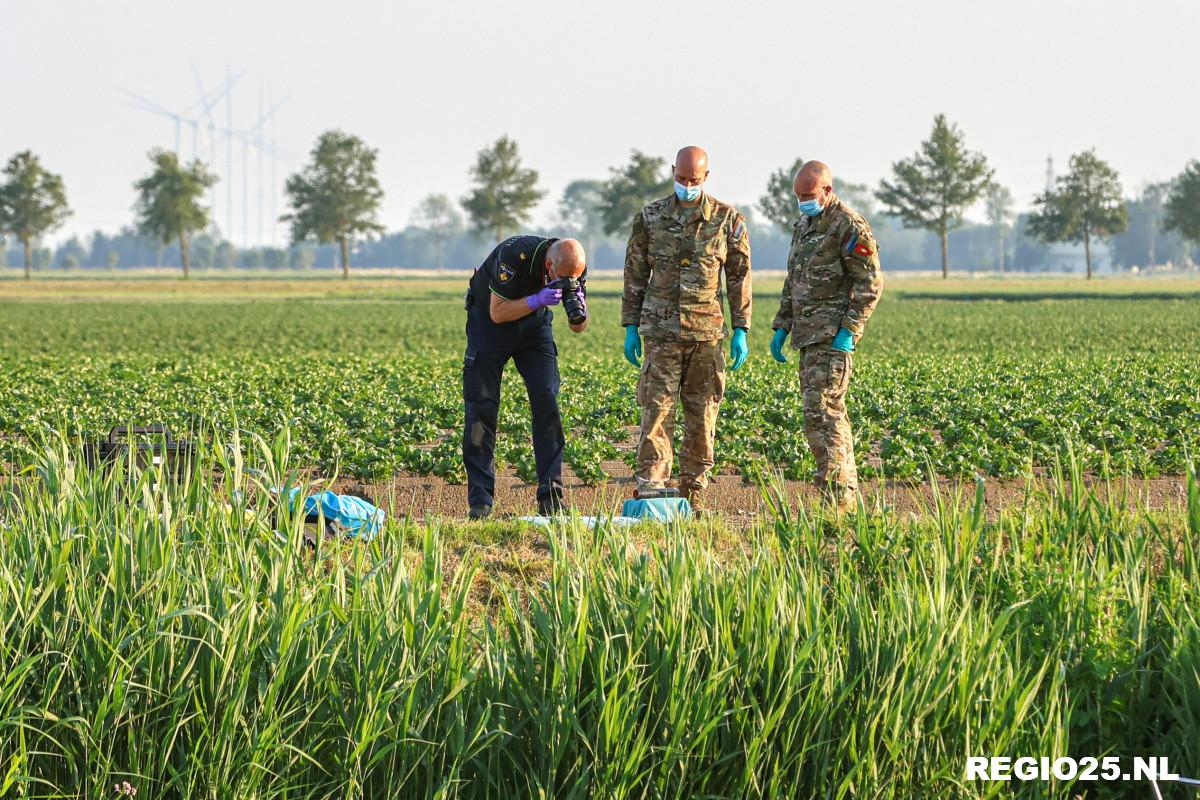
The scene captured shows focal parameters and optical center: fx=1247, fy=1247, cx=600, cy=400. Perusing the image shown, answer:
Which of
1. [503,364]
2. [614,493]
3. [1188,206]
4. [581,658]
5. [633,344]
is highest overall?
[1188,206]

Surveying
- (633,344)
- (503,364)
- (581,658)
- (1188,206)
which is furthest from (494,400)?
(1188,206)

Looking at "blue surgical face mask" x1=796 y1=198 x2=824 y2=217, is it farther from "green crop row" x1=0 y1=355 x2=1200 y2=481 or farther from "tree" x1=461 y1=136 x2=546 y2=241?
"tree" x1=461 y1=136 x2=546 y2=241

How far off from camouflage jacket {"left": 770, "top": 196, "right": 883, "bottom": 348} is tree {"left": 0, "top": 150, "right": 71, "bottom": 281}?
9868 cm

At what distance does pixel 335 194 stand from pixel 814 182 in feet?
315

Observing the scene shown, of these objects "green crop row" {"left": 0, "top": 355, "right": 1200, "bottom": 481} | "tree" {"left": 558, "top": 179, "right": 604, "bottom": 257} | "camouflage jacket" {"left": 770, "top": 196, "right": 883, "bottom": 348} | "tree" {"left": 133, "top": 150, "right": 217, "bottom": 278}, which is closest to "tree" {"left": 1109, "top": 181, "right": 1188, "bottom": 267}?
"tree" {"left": 558, "top": 179, "right": 604, "bottom": 257}

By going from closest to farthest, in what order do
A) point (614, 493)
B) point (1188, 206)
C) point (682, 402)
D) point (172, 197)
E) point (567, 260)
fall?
1. point (567, 260)
2. point (682, 402)
3. point (614, 493)
4. point (1188, 206)
5. point (172, 197)

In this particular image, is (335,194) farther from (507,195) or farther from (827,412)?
(827,412)

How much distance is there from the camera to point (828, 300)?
7.97 meters

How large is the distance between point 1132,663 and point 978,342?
25.3m

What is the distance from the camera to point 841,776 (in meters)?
3.87

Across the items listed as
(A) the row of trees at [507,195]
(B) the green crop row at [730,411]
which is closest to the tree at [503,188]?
(A) the row of trees at [507,195]

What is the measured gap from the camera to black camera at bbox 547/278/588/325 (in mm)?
7338

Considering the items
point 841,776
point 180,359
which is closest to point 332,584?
point 841,776

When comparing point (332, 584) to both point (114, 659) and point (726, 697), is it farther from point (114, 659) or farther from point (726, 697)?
point (726, 697)
